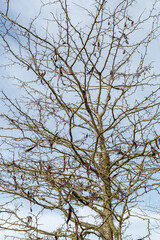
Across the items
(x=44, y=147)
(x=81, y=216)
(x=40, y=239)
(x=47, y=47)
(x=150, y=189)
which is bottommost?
(x=40, y=239)

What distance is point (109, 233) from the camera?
202 inches

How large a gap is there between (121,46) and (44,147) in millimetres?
3372

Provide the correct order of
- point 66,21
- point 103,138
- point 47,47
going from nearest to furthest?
point 66,21, point 47,47, point 103,138

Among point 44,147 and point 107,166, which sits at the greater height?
point 44,147

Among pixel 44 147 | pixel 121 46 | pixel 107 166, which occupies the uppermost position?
pixel 121 46

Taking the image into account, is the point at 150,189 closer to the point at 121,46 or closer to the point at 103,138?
the point at 103,138

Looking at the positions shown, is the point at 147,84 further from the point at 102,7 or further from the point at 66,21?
the point at 66,21

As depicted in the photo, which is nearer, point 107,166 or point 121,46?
point 107,166

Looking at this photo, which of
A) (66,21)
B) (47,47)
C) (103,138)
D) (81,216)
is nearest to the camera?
(66,21)

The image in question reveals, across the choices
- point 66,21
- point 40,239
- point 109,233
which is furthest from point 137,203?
point 66,21

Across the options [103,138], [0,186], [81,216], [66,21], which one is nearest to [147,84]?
[103,138]

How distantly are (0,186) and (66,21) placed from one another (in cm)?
384

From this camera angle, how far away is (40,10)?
17.1 ft

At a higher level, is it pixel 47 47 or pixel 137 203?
pixel 47 47
